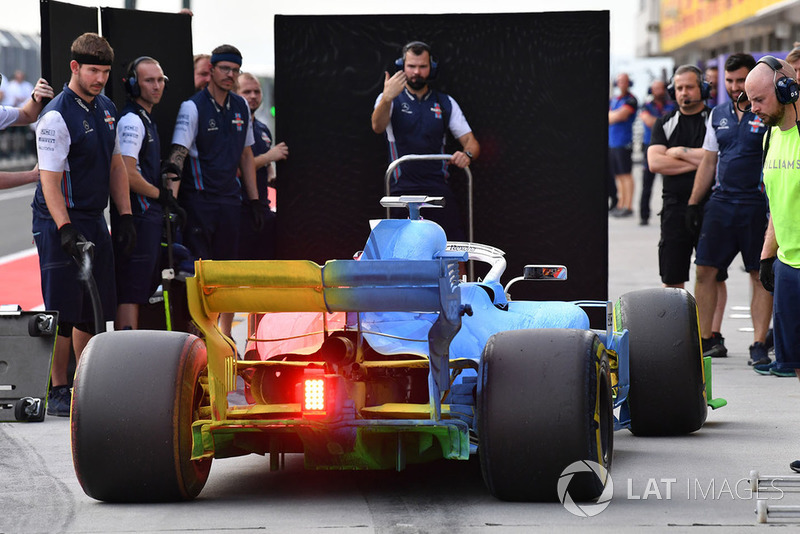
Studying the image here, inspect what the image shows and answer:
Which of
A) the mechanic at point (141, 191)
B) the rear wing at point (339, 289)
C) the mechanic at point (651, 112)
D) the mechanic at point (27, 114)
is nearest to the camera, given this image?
the rear wing at point (339, 289)

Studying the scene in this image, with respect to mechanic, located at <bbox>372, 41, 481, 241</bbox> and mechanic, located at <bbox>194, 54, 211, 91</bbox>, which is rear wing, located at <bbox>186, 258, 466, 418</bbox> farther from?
mechanic, located at <bbox>194, 54, 211, 91</bbox>

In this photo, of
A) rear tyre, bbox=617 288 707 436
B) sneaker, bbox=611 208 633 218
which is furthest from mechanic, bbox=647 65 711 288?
sneaker, bbox=611 208 633 218

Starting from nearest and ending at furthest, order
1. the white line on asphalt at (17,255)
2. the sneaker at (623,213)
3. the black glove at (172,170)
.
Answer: the black glove at (172,170) → the white line on asphalt at (17,255) → the sneaker at (623,213)

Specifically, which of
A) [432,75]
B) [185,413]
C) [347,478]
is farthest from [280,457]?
[432,75]

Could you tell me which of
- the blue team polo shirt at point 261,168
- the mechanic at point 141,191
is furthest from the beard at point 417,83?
the mechanic at point 141,191

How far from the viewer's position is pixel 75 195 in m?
8.57

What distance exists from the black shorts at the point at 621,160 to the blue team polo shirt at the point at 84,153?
14.6 metres

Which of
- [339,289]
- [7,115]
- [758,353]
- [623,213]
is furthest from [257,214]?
[623,213]

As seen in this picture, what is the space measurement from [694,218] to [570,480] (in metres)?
5.09

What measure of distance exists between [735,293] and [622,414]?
7.46m

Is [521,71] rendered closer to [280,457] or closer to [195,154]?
[195,154]

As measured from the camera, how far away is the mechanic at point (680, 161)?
35.3 feet

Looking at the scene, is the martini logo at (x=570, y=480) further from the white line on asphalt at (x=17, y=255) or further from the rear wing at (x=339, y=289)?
the white line on asphalt at (x=17, y=255)

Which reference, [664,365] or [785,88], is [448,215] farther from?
[785,88]
